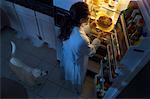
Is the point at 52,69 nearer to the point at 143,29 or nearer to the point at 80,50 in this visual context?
the point at 80,50

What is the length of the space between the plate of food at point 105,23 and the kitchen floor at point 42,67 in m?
0.86

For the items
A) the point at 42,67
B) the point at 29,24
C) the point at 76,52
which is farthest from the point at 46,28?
the point at 76,52

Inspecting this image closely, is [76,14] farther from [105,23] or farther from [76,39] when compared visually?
[105,23]

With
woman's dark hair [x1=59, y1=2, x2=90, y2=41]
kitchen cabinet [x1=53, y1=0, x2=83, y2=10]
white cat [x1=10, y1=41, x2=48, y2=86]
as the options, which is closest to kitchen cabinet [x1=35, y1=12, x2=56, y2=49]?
kitchen cabinet [x1=53, y1=0, x2=83, y2=10]

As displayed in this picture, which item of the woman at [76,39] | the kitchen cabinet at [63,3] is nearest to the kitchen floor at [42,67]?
the woman at [76,39]

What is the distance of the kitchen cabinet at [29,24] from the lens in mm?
2862

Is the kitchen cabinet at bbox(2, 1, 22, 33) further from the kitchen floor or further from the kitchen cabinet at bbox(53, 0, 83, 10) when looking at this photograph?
the kitchen cabinet at bbox(53, 0, 83, 10)

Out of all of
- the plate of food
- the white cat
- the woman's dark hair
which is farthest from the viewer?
the plate of food

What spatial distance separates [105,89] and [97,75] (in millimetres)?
279

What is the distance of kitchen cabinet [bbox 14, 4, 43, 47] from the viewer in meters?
2.86

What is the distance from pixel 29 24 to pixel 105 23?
1.26 m

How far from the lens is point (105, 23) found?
247cm

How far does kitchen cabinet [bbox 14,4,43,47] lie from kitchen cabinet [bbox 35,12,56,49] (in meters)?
0.09

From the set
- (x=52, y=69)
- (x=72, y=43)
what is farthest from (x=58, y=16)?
(x=52, y=69)
